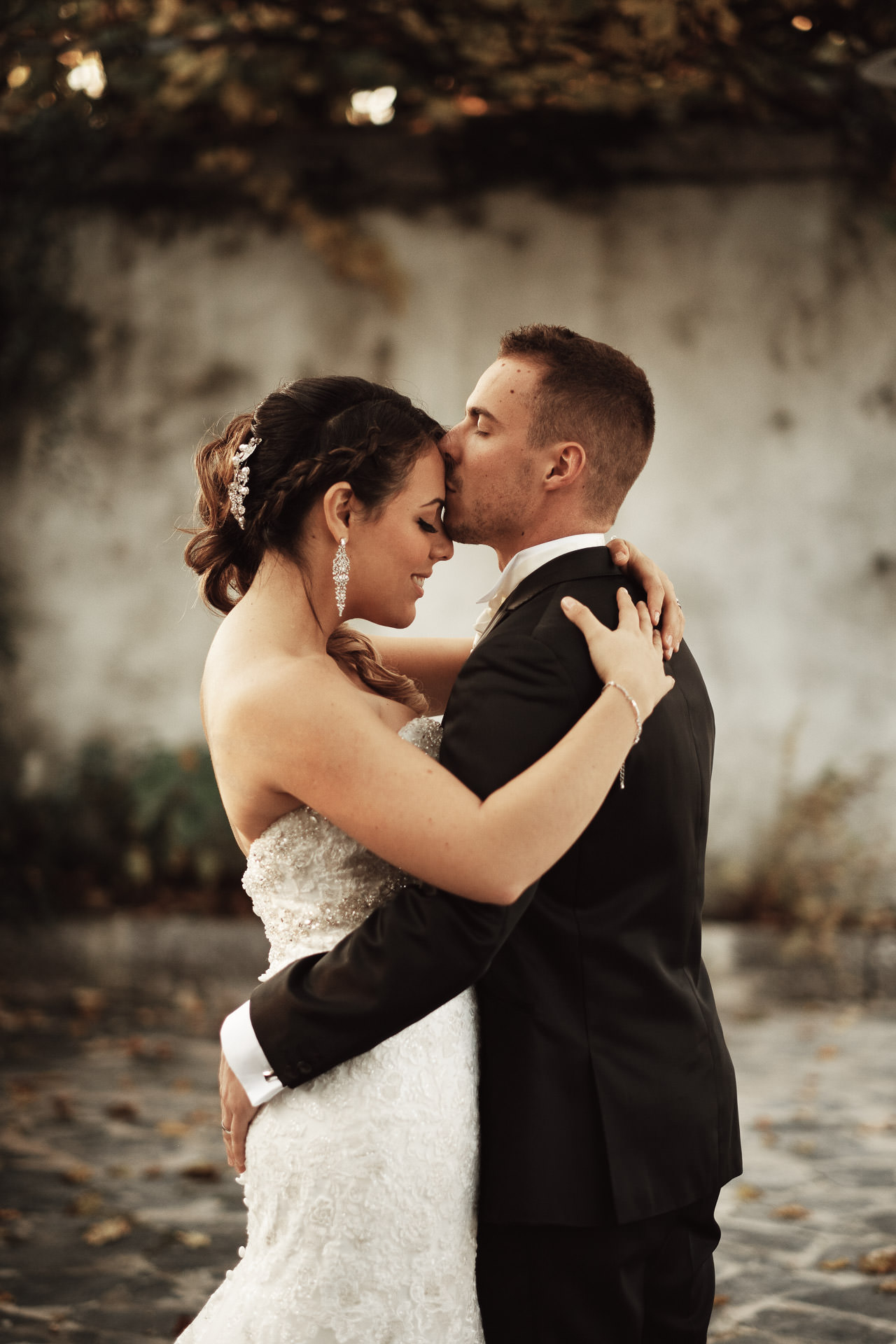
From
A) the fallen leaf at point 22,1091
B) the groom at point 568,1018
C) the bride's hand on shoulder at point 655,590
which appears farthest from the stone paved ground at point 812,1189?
the fallen leaf at point 22,1091

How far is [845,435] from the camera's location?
650 cm

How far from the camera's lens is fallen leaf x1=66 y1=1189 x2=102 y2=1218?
377cm

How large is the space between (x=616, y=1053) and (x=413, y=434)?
3.70ft

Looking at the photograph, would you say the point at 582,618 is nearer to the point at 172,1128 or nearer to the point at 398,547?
the point at 398,547

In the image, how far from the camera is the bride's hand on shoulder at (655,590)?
6.77ft

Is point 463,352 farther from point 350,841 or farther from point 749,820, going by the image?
point 350,841

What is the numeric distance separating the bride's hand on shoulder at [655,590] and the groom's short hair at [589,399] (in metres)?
0.10

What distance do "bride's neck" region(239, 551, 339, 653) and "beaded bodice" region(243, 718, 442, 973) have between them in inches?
12.3

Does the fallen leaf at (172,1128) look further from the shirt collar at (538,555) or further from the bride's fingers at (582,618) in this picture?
the bride's fingers at (582,618)

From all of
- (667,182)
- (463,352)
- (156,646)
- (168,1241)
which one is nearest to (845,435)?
(667,182)

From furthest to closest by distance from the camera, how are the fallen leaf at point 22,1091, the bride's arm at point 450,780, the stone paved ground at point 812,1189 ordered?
the fallen leaf at point 22,1091
the stone paved ground at point 812,1189
the bride's arm at point 450,780

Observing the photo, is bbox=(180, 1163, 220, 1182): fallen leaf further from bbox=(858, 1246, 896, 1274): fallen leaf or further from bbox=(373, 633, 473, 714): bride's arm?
bbox=(373, 633, 473, 714): bride's arm

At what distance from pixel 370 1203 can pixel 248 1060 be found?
0.95 feet

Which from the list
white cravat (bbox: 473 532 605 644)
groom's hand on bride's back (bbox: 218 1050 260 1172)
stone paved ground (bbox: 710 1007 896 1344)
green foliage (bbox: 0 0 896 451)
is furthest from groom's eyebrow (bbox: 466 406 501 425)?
green foliage (bbox: 0 0 896 451)
